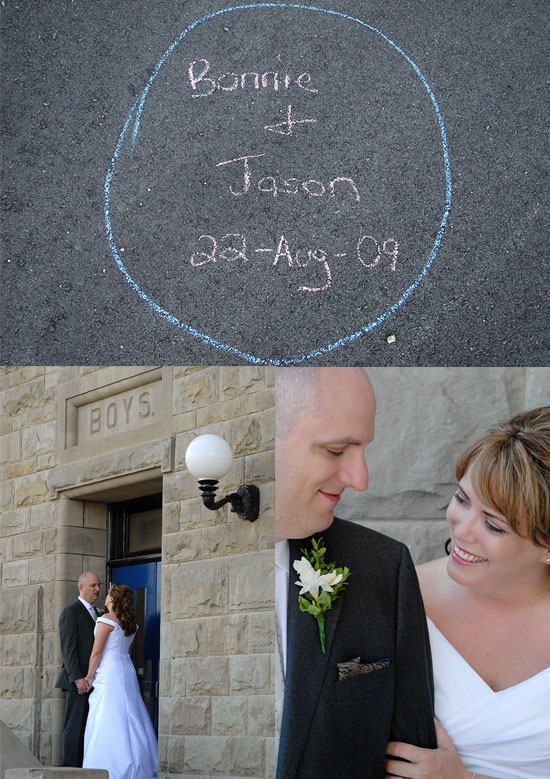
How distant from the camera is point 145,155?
5543 mm

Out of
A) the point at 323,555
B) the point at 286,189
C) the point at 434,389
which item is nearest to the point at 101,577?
the point at 323,555

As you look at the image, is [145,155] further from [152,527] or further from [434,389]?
[434,389]

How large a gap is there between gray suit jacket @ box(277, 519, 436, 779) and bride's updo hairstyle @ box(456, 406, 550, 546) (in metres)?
0.38

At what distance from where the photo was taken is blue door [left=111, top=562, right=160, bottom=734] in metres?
3.72

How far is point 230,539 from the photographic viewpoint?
146 inches

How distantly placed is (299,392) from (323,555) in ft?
1.79

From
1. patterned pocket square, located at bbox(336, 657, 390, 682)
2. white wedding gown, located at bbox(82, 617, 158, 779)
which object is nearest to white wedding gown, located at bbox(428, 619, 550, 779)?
patterned pocket square, located at bbox(336, 657, 390, 682)

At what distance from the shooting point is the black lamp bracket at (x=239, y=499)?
3625 millimetres

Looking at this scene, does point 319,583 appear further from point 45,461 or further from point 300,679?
point 45,461

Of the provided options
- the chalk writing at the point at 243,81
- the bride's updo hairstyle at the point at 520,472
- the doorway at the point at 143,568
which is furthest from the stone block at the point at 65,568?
the chalk writing at the point at 243,81

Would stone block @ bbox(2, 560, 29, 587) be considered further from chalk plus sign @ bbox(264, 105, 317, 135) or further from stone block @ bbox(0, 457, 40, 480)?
chalk plus sign @ bbox(264, 105, 317, 135)

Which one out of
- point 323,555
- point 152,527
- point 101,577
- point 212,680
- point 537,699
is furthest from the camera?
point 152,527

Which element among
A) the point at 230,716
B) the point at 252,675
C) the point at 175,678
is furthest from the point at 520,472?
the point at 175,678

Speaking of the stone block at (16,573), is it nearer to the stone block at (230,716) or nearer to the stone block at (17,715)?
the stone block at (17,715)
